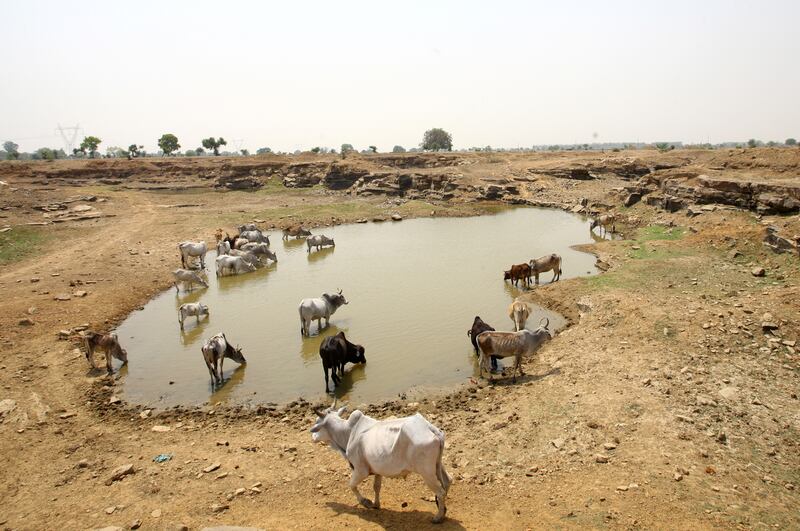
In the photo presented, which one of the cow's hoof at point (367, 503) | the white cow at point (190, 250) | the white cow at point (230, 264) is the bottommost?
the cow's hoof at point (367, 503)

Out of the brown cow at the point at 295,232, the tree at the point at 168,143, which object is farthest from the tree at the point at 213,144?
the brown cow at the point at 295,232

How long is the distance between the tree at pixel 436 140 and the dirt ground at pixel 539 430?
74.6 metres

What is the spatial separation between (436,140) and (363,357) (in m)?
81.5

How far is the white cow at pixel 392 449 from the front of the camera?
6297 mm

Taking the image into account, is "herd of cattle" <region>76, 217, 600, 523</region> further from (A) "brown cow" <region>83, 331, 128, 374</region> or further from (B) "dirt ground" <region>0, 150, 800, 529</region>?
(B) "dirt ground" <region>0, 150, 800, 529</region>

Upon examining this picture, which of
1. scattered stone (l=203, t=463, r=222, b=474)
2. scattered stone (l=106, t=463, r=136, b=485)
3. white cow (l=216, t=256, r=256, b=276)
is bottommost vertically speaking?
scattered stone (l=203, t=463, r=222, b=474)

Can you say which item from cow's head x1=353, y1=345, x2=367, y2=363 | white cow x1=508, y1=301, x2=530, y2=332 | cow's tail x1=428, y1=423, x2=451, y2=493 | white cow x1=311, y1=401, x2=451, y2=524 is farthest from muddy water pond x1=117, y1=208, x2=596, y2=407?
cow's tail x1=428, y1=423, x2=451, y2=493

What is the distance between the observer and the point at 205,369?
1308 cm

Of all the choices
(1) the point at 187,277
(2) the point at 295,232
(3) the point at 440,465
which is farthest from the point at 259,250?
(3) the point at 440,465

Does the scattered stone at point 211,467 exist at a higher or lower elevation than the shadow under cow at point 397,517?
lower

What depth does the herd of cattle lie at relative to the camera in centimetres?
640

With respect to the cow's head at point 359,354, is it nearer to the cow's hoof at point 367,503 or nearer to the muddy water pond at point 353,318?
the muddy water pond at point 353,318

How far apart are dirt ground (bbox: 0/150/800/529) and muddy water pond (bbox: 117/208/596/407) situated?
95 cm

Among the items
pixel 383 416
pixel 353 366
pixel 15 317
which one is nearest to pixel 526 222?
pixel 353 366
